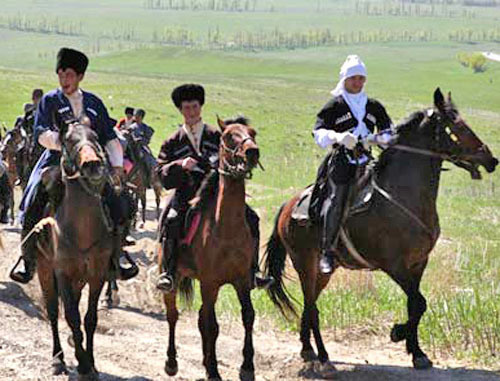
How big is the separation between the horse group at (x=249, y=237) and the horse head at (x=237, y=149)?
0.5 inches

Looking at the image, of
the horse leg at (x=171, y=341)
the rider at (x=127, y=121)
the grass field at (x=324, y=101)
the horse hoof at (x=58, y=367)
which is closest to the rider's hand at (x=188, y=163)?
the horse leg at (x=171, y=341)

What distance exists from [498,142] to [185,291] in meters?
48.5

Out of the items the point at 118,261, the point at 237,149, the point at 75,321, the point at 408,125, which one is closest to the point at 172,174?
the point at 118,261

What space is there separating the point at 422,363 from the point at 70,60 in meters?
4.81

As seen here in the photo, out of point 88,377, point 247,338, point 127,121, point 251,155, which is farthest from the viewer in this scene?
point 127,121

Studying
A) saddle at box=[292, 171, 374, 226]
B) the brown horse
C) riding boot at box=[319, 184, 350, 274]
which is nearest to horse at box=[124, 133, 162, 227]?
saddle at box=[292, 171, 374, 226]

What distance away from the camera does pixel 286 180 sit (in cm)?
3584

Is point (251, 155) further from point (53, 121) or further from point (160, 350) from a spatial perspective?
point (160, 350)

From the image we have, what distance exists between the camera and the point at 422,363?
391 inches

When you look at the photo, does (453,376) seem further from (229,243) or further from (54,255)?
(54,255)

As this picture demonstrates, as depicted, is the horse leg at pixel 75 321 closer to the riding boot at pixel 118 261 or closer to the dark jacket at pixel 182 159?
the riding boot at pixel 118 261

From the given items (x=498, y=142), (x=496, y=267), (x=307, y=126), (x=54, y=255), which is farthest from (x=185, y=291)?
(x=307, y=126)

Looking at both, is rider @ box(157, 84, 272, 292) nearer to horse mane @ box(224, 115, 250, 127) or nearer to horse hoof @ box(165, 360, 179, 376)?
horse mane @ box(224, 115, 250, 127)

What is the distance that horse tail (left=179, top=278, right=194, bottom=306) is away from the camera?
1047cm
